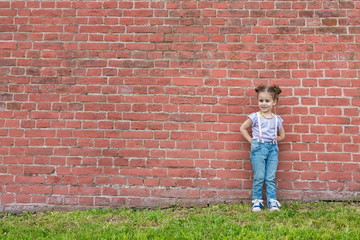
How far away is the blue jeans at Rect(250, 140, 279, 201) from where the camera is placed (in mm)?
3590

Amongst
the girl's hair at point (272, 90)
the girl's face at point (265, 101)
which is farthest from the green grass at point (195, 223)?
the girl's hair at point (272, 90)

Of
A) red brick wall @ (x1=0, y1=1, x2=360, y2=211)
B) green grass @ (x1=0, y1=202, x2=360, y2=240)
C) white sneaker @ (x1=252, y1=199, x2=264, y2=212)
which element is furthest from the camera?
red brick wall @ (x1=0, y1=1, x2=360, y2=211)

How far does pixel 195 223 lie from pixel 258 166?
36.9 inches

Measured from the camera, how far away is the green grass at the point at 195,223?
9.41ft

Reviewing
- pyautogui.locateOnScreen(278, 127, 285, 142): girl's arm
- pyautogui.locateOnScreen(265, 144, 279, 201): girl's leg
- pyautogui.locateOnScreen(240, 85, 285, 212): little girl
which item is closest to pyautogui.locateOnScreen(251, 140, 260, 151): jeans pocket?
pyautogui.locateOnScreen(240, 85, 285, 212): little girl

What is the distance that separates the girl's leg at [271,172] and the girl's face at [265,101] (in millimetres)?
413

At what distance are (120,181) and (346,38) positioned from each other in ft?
9.99

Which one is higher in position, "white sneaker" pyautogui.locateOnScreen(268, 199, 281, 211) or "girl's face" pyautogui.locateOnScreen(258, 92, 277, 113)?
"girl's face" pyautogui.locateOnScreen(258, 92, 277, 113)

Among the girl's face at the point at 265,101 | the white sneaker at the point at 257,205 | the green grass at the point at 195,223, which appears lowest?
the green grass at the point at 195,223

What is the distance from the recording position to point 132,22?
3.96 meters

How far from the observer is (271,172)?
3.62 meters

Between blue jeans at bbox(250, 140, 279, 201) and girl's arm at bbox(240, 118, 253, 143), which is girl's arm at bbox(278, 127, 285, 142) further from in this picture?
girl's arm at bbox(240, 118, 253, 143)

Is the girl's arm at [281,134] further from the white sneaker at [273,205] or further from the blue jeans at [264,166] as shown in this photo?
the white sneaker at [273,205]

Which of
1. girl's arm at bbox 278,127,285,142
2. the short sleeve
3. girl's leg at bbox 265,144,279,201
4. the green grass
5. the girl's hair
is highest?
the girl's hair
